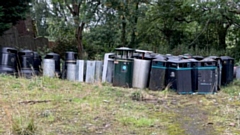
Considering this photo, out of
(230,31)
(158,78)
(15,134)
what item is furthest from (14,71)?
(230,31)

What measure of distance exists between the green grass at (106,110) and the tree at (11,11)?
2.33 m

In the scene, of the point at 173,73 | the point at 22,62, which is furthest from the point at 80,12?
the point at 173,73

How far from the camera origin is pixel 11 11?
25.8ft

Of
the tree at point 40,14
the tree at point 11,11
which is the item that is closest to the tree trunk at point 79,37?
the tree at point 11,11

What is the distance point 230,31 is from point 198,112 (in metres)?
8.49

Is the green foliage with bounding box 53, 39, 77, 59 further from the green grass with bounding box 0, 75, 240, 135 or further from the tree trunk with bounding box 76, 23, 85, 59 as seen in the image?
the green grass with bounding box 0, 75, 240, 135

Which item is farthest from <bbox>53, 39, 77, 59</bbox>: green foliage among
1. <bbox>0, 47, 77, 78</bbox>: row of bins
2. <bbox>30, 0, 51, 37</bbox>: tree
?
<bbox>0, 47, 77, 78</bbox>: row of bins

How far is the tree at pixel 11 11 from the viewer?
7.71m

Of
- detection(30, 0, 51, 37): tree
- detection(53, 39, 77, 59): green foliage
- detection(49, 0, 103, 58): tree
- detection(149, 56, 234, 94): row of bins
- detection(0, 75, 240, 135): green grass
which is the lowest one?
detection(0, 75, 240, 135): green grass

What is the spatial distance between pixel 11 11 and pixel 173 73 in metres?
4.94

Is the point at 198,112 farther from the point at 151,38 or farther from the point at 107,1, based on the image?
the point at 151,38

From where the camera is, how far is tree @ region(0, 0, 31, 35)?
7.71m

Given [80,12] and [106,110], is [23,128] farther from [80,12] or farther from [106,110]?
[80,12]

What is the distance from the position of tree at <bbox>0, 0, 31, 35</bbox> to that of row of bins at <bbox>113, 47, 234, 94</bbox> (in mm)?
3377
